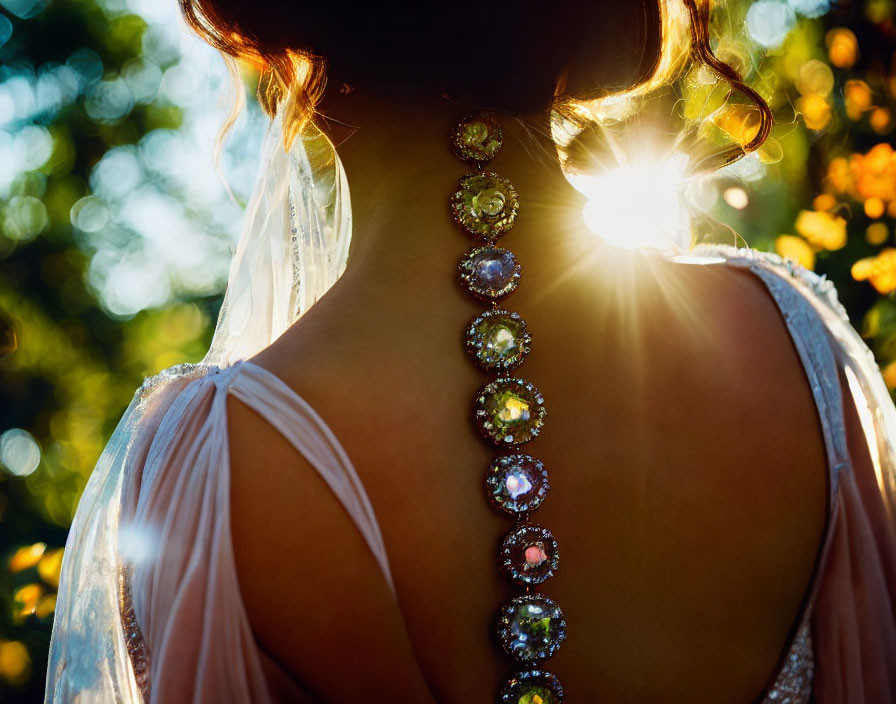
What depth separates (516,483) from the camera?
1.04 meters

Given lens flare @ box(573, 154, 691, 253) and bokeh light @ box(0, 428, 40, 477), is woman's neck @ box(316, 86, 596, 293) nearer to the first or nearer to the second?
lens flare @ box(573, 154, 691, 253)

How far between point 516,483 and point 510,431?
67 mm

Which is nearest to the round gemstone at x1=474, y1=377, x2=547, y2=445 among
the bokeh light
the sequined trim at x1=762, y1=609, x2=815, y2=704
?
the sequined trim at x1=762, y1=609, x2=815, y2=704

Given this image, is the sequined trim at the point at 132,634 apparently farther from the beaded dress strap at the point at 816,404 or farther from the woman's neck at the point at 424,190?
the beaded dress strap at the point at 816,404

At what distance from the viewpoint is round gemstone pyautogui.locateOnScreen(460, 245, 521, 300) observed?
1.12 m

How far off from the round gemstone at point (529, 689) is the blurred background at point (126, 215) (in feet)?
10.9

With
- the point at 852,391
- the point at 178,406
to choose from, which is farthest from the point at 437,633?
the point at 852,391

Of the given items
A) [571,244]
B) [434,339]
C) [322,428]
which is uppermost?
[571,244]

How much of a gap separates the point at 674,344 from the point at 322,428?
1.67 feet

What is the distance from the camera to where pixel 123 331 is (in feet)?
26.2

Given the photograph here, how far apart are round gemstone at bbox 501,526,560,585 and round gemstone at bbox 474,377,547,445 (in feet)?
0.38

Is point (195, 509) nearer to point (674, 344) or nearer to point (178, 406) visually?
point (178, 406)

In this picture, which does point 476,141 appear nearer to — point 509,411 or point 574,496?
point 509,411

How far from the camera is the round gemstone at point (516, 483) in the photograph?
1.03m
